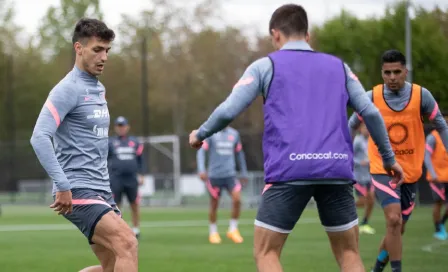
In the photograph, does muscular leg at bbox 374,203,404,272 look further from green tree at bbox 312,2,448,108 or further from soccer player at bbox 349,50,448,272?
green tree at bbox 312,2,448,108

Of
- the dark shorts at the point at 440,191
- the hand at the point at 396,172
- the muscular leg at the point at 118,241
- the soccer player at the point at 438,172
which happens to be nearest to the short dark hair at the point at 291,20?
the hand at the point at 396,172

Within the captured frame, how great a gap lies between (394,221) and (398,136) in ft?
2.98

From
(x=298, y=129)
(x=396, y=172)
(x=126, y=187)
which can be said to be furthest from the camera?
(x=126, y=187)

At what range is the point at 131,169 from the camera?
18.9 m

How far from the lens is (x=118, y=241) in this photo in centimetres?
699

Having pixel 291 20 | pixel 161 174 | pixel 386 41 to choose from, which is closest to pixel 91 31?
pixel 291 20

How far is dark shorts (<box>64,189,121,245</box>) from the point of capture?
280 inches

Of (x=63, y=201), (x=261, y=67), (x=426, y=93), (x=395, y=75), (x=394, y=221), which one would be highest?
(x=261, y=67)

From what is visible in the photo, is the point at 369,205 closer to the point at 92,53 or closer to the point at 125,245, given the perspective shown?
the point at 92,53

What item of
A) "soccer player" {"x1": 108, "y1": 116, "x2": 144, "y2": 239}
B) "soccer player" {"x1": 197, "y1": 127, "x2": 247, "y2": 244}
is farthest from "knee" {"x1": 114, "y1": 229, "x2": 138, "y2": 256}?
"soccer player" {"x1": 108, "y1": 116, "x2": 144, "y2": 239}

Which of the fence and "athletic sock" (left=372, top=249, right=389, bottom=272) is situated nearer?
"athletic sock" (left=372, top=249, right=389, bottom=272)

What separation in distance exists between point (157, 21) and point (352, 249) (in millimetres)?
54319

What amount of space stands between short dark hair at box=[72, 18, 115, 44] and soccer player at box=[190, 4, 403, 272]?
1.50 meters

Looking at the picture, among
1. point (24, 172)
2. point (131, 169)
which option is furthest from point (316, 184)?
point (24, 172)
